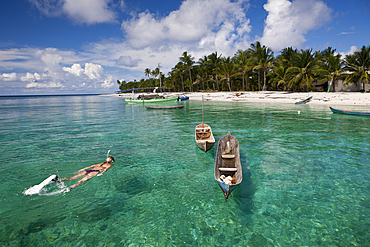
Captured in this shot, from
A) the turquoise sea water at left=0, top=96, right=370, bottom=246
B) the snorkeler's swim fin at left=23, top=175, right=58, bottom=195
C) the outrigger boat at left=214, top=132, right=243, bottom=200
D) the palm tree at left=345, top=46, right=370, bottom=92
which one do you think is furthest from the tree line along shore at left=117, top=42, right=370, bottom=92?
the snorkeler's swim fin at left=23, top=175, right=58, bottom=195

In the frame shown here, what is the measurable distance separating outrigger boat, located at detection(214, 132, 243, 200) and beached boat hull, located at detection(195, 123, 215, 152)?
8.58 feet

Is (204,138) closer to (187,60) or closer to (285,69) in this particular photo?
(285,69)

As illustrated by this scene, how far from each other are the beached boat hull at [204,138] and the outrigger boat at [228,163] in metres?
2.62

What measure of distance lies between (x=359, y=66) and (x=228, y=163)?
152 feet

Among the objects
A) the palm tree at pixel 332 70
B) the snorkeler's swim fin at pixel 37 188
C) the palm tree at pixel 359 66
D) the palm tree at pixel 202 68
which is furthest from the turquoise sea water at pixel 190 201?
the palm tree at pixel 202 68

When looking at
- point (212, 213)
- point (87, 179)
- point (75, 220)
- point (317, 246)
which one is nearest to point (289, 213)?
point (317, 246)

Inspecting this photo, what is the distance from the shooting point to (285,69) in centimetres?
4959

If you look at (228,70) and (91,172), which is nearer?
(91,172)

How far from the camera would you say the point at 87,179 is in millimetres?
7918

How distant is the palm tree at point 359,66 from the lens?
118 feet

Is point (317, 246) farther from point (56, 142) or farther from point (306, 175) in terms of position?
point (56, 142)

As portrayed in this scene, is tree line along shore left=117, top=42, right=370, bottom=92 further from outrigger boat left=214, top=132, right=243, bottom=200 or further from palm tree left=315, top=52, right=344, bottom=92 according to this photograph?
outrigger boat left=214, top=132, right=243, bottom=200

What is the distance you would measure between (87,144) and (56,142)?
114 inches

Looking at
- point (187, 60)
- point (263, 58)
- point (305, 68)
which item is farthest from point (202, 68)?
point (305, 68)
